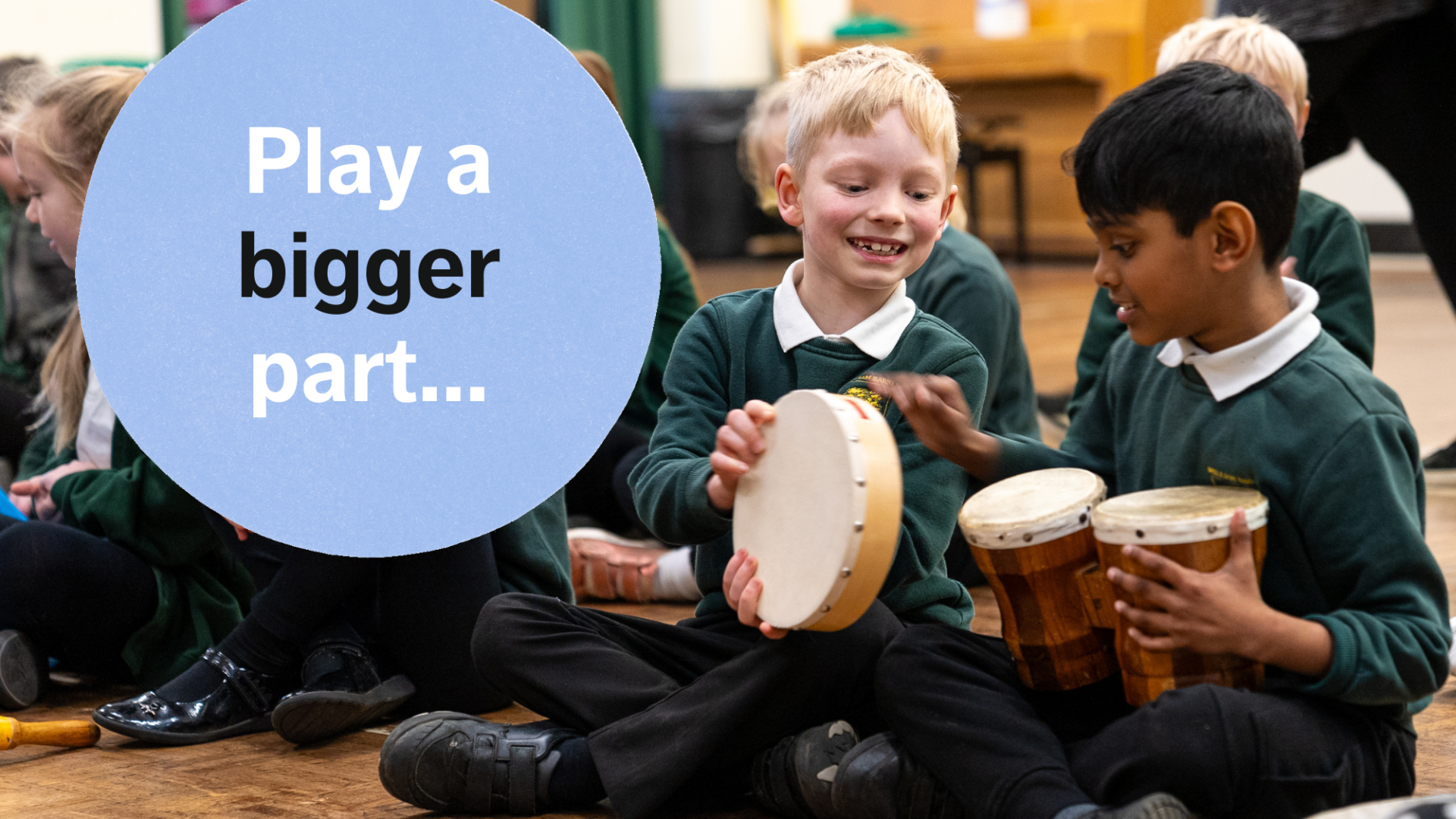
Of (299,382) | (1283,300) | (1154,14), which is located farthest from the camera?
(1154,14)

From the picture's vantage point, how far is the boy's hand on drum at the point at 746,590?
1.35m

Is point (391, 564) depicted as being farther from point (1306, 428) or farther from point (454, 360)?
point (1306, 428)

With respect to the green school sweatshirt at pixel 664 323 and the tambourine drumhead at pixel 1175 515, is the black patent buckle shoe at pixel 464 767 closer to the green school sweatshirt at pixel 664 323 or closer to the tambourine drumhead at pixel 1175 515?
the tambourine drumhead at pixel 1175 515

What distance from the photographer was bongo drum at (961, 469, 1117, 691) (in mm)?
1293

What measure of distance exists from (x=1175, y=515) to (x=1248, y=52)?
1.21 meters

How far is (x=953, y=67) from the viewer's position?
28.4ft

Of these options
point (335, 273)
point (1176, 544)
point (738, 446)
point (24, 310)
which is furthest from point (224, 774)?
point (24, 310)

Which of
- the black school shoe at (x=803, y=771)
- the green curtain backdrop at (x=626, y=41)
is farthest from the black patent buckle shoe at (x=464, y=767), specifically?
the green curtain backdrop at (x=626, y=41)

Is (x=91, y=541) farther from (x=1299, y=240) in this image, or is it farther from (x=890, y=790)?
(x=1299, y=240)

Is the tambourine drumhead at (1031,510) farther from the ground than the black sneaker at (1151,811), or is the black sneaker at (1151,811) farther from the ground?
the tambourine drumhead at (1031,510)

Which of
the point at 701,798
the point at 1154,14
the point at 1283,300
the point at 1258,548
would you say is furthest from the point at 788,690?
the point at 1154,14

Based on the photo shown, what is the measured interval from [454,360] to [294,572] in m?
0.31

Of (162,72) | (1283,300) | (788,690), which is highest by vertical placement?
(162,72)

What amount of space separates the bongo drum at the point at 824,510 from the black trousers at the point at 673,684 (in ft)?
0.35
